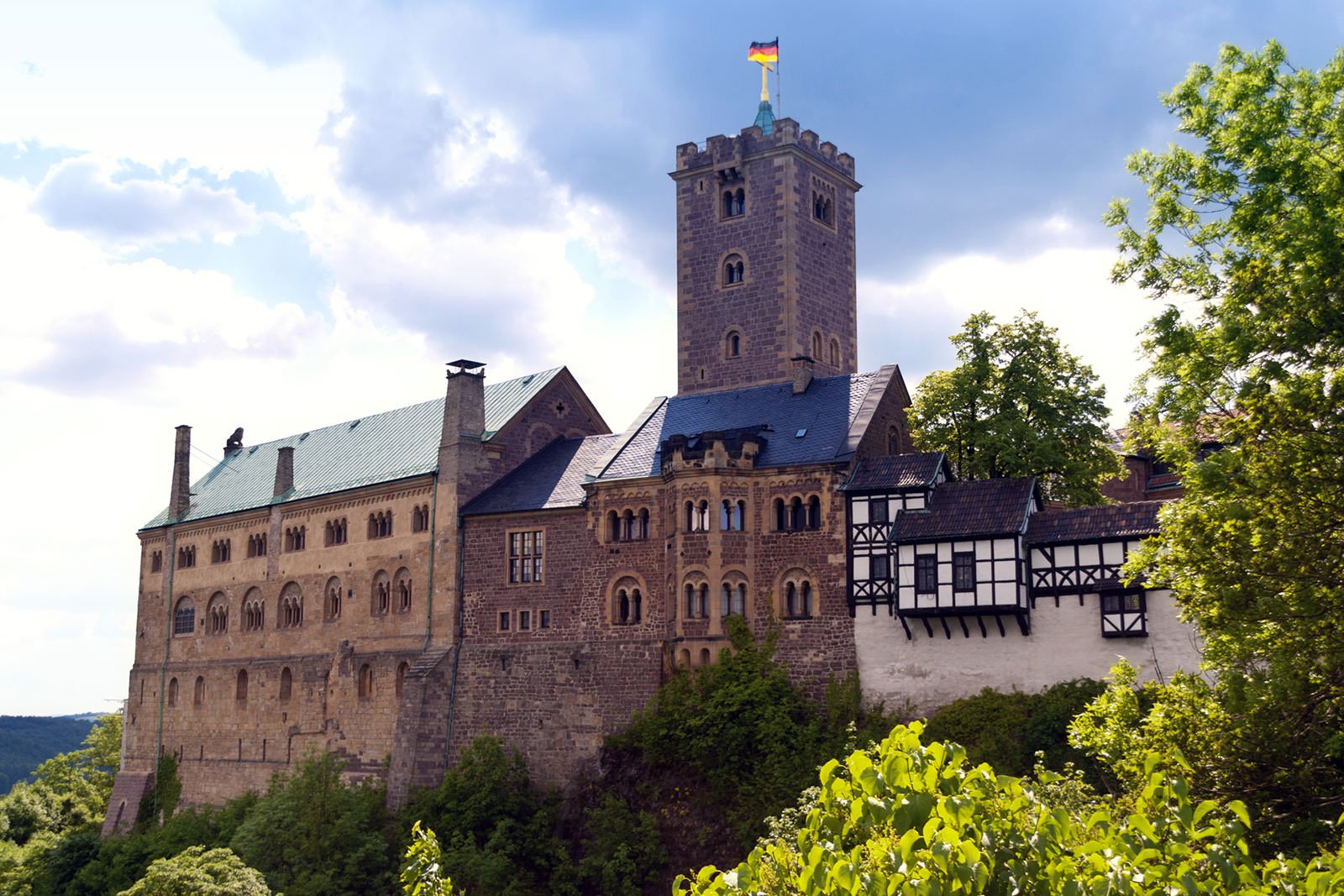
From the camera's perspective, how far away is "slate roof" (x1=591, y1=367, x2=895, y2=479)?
4941 cm

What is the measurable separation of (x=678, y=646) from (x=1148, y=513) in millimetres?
15662

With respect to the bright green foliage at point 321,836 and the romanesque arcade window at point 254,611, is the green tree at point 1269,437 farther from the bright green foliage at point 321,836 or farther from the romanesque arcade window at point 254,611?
the romanesque arcade window at point 254,611

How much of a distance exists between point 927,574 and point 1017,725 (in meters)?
5.34

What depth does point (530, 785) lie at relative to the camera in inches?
2016

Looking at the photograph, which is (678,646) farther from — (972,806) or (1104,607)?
(972,806)

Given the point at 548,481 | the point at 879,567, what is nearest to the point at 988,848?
the point at 879,567

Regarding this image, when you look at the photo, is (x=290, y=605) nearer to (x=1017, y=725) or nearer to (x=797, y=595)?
(x=797, y=595)

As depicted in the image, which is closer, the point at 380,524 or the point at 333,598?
the point at 380,524

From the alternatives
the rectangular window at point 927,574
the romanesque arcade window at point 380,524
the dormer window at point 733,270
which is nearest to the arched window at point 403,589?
the romanesque arcade window at point 380,524

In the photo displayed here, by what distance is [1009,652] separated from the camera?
4381cm

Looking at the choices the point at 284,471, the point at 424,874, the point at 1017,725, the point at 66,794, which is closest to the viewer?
the point at 424,874

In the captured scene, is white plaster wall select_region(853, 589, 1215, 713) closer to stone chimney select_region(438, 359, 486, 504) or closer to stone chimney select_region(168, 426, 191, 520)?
stone chimney select_region(438, 359, 486, 504)

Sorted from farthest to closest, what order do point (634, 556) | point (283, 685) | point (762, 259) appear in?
point (283, 685)
point (762, 259)
point (634, 556)

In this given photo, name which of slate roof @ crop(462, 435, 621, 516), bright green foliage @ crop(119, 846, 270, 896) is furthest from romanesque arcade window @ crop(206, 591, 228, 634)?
bright green foliage @ crop(119, 846, 270, 896)
